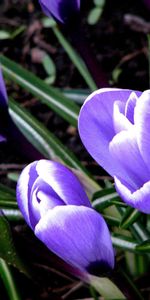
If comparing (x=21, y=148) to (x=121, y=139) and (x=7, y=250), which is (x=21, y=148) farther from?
(x=121, y=139)

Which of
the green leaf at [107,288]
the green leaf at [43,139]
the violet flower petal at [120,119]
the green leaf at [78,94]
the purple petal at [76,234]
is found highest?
the violet flower petal at [120,119]

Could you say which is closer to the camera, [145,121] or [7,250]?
[145,121]

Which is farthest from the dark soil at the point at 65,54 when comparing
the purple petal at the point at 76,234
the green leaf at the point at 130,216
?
the purple petal at the point at 76,234

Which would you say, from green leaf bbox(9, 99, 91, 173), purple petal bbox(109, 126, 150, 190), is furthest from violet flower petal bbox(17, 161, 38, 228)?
green leaf bbox(9, 99, 91, 173)

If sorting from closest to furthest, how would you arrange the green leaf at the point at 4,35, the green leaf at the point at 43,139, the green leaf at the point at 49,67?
the green leaf at the point at 43,139
the green leaf at the point at 49,67
the green leaf at the point at 4,35

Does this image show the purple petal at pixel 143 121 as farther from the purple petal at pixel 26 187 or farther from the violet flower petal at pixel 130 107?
the purple petal at pixel 26 187

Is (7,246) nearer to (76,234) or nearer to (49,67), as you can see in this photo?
(76,234)

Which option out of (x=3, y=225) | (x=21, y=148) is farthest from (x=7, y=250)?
(x=21, y=148)
